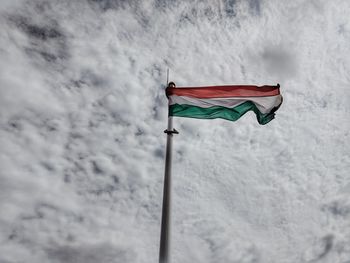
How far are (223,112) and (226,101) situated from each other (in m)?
0.56

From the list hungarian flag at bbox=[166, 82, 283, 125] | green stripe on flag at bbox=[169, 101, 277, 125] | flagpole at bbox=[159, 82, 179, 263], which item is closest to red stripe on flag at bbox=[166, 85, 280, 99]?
hungarian flag at bbox=[166, 82, 283, 125]

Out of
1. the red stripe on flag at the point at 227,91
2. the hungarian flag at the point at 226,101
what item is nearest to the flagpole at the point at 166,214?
the hungarian flag at the point at 226,101

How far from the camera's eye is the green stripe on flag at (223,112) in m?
14.4

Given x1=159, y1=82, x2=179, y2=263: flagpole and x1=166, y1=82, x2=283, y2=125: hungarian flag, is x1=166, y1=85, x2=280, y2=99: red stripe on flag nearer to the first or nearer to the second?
x1=166, y1=82, x2=283, y2=125: hungarian flag

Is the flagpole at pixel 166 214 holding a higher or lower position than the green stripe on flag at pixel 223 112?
lower

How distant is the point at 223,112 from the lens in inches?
590

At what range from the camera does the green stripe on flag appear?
14.4 meters

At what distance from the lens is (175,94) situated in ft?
46.1

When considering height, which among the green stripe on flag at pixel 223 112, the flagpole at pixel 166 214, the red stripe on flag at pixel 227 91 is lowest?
the flagpole at pixel 166 214

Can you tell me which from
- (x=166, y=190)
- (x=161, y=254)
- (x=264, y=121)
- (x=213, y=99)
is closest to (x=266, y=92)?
(x=264, y=121)

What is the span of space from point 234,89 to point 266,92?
1.56 meters

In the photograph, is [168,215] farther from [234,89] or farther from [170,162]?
[234,89]

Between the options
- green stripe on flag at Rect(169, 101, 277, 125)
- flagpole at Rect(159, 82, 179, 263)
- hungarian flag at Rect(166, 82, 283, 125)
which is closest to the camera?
flagpole at Rect(159, 82, 179, 263)

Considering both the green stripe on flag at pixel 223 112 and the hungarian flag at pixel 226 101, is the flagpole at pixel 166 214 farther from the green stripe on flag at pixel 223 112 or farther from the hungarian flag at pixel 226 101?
the hungarian flag at pixel 226 101
